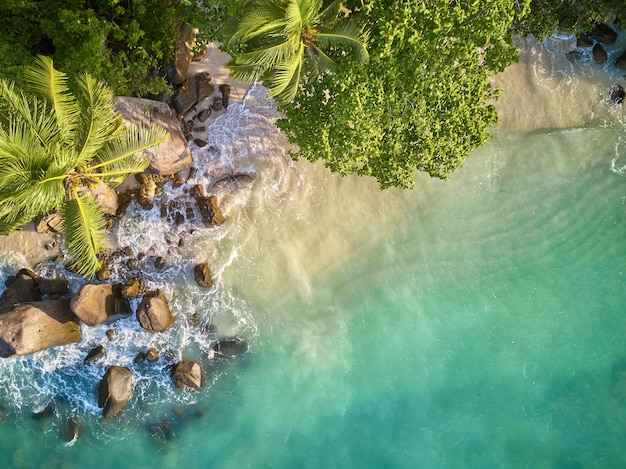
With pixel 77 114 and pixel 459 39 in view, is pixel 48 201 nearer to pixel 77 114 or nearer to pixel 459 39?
pixel 77 114

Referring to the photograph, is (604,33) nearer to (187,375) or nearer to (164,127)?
(164,127)

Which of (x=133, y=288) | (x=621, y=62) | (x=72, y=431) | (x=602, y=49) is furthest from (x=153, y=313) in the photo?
(x=621, y=62)

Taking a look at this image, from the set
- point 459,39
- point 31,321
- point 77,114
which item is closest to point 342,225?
point 459,39

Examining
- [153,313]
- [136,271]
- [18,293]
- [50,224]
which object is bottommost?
[18,293]

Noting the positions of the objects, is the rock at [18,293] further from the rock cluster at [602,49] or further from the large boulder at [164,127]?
the rock cluster at [602,49]

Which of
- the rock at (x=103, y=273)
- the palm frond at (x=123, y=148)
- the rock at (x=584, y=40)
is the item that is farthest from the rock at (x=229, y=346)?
the rock at (x=584, y=40)

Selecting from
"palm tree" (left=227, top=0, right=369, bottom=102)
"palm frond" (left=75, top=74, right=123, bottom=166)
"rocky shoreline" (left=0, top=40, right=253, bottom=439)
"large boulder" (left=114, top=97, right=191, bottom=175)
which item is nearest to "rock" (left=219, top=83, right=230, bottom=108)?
"rocky shoreline" (left=0, top=40, right=253, bottom=439)

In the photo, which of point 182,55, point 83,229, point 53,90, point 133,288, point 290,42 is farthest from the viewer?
point 133,288
